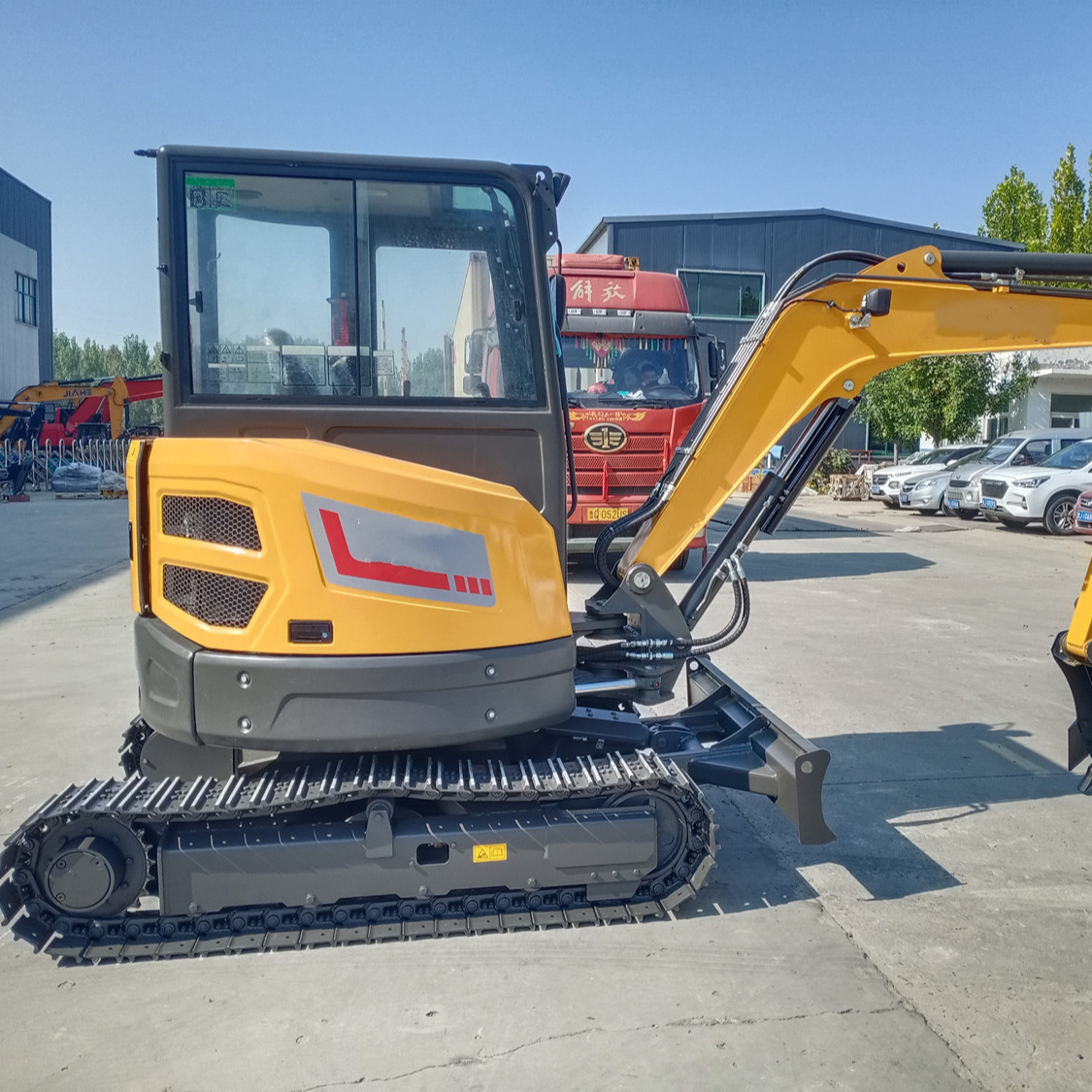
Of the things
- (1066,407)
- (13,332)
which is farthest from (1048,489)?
(13,332)

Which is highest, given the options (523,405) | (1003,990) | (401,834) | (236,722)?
(523,405)

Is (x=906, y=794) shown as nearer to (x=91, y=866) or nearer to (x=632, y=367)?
(x=91, y=866)

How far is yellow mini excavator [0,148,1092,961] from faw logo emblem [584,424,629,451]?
724cm

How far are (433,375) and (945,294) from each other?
236 centimetres

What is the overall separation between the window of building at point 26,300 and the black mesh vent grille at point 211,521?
1663 inches

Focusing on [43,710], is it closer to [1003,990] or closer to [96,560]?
[1003,990]

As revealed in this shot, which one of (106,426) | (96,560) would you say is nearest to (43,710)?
(96,560)

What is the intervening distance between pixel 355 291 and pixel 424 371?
1.26 feet

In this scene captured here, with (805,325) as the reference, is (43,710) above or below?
below

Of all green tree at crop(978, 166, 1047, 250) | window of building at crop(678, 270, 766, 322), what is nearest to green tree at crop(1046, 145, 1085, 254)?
green tree at crop(978, 166, 1047, 250)

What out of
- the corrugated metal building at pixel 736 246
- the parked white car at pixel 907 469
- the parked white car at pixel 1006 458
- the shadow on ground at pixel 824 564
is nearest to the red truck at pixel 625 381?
the shadow on ground at pixel 824 564

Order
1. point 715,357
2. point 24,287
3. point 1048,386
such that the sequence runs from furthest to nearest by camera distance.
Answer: point 24,287 → point 1048,386 → point 715,357

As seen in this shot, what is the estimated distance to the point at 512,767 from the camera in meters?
4.03

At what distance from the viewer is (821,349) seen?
4.55m
